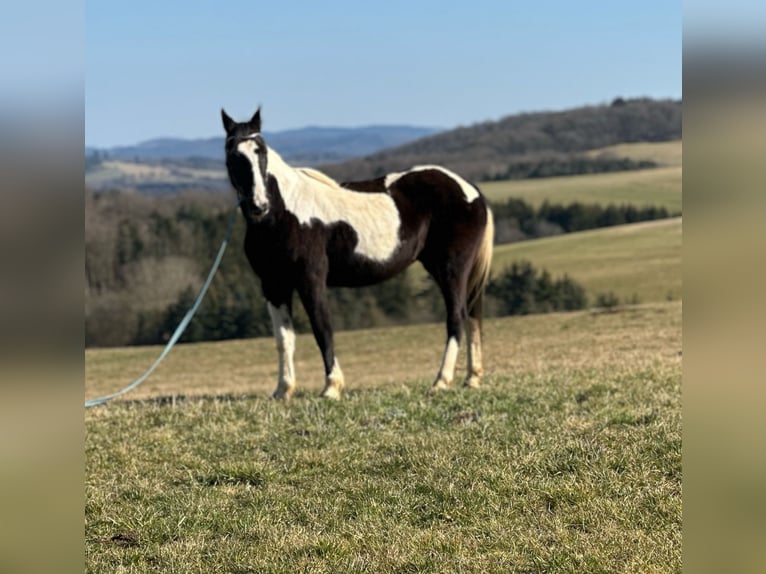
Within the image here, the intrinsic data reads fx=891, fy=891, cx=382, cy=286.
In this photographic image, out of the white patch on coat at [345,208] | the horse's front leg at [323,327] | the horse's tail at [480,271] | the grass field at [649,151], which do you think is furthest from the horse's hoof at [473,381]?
the grass field at [649,151]

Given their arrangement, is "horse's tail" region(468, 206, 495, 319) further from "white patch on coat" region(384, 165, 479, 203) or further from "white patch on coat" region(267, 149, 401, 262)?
"white patch on coat" region(267, 149, 401, 262)

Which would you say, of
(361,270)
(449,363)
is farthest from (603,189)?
(361,270)

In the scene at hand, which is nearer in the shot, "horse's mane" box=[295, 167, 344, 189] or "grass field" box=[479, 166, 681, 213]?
"horse's mane" box=[295, 167, 344, 189]

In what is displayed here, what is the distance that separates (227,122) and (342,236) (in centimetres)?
173

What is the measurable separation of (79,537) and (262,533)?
2482 millimetres

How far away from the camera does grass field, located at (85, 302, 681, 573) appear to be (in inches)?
177

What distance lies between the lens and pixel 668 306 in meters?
28.7

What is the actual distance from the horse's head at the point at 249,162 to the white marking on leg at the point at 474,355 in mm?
3075

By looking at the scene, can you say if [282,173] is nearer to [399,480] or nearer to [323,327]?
[323,327]

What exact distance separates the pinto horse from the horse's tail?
1cm

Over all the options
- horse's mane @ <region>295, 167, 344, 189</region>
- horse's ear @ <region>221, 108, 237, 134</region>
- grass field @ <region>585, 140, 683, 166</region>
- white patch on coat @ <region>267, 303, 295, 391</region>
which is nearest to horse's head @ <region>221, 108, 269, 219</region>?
horse's ear @ <region>221, 108, 237, 134</region>

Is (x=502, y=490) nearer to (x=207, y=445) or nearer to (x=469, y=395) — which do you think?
(x=207, y=445)

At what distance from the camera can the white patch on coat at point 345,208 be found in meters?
9.56

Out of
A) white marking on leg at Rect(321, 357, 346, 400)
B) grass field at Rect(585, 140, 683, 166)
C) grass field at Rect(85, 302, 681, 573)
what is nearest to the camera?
grass field at Rect(85, 302, 681, 573)
